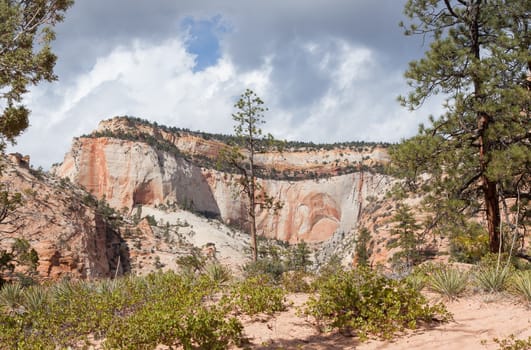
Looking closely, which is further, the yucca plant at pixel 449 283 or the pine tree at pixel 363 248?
the pine tree at pixel 363 248

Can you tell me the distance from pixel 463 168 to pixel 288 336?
8.40 m

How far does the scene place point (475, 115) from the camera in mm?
12625

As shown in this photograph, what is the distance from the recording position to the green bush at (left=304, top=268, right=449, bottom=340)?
6.98 m

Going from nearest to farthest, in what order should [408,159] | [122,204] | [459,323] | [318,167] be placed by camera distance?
[459,323], [408,159], [122,204], [318,167]

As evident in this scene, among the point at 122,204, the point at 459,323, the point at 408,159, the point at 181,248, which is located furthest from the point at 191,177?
the point at 459,323

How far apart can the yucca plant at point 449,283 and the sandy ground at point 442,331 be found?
19 centimetres

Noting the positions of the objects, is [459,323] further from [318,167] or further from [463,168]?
[318,167]

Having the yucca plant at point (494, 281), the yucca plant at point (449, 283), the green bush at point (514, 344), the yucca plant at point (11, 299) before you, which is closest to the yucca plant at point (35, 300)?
the yucca plant at point (11, 299)

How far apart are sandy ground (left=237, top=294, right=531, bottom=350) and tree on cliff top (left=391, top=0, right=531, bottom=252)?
496cm

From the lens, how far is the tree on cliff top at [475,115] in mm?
11633

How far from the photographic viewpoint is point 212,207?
88.4 m

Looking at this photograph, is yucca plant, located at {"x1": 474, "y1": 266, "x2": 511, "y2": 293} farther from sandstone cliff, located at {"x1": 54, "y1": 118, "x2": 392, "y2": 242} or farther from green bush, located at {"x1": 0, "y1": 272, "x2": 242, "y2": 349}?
sandstone cliff, located at {"x1": 54, "y1": 118, "x2": 392, "y2": 242}

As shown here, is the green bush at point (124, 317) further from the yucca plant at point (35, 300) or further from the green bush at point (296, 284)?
the green bush at point (296, 284)

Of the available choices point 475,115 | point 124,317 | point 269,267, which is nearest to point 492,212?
point 475,115
